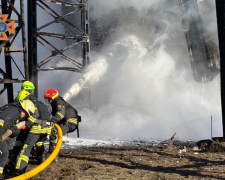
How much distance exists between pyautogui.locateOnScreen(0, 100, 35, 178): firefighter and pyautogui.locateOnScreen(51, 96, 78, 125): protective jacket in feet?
4.39

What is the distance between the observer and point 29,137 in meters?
5.40

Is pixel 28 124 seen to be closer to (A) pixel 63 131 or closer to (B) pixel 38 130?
(B) pixel 38 130

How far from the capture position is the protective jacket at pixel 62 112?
6.41m

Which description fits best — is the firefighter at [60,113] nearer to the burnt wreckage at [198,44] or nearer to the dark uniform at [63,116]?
the dark uniform at [63,116]

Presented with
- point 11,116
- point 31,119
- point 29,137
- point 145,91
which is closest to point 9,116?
point 11,116

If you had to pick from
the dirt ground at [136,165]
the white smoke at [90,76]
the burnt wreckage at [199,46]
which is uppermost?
the burnt wreckage at [199,46]

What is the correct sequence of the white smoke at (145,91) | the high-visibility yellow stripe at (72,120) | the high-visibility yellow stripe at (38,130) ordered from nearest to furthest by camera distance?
the high-visibility yellow stripe at (38,130), the high-visibility yellow stripe at (72,120), the white smoke at (145,91)

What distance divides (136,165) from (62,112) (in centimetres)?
193

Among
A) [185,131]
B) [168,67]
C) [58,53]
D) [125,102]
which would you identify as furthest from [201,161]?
[168,67]

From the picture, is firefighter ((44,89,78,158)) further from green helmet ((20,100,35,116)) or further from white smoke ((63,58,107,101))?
white smoke ((63,58,107,101))

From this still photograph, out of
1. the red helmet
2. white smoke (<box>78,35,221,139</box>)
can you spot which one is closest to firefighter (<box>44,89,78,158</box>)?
the red helmet

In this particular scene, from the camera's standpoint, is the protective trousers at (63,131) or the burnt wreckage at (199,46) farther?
the burnt wreckage at (199,46)

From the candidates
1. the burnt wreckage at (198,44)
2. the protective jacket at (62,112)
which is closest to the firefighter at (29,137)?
the protective jacket at (62,112)

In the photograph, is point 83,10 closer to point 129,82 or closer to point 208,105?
point 129,82
